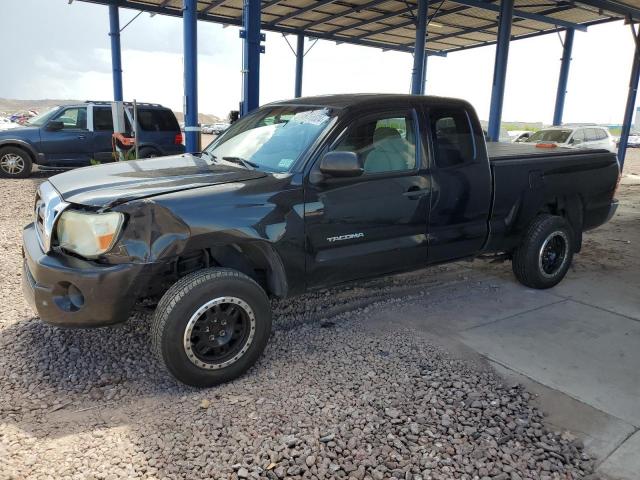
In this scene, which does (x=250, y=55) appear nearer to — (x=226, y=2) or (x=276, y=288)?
(x=276, y=288)

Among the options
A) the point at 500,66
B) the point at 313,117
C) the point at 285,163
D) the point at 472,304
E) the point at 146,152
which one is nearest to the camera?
the point at 285,163

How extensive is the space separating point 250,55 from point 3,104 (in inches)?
3978

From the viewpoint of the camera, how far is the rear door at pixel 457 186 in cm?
427

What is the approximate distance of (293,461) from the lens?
8.38 ft

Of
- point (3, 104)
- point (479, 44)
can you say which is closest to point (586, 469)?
point (479, 44)

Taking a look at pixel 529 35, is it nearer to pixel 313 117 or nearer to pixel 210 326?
pixel 313 117

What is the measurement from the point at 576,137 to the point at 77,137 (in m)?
13.8

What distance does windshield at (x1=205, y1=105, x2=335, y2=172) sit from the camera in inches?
148

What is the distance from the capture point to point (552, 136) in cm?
1565

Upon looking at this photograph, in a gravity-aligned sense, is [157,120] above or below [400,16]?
below

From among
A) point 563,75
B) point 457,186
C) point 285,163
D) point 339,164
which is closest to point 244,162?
point 285,163

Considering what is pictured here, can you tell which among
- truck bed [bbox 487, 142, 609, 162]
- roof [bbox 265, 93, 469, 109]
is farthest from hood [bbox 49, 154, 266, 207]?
truck bed [bbox 487, 142, 609, 162]

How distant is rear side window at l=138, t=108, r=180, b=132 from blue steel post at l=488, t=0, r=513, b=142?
8.20 metres

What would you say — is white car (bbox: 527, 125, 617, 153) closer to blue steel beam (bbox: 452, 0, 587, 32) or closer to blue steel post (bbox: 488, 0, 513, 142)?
blue steel post (bbox: 488, 0, 513, 142)
